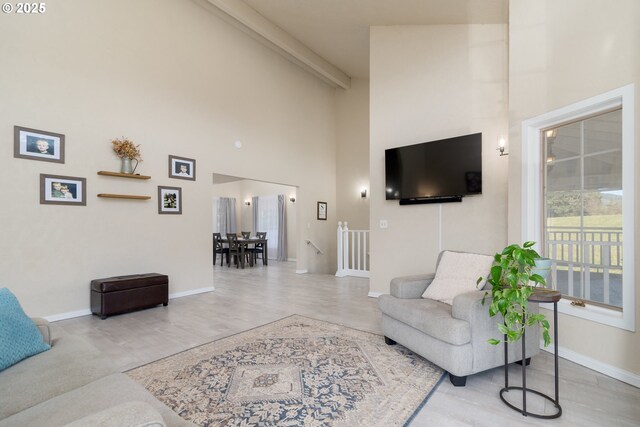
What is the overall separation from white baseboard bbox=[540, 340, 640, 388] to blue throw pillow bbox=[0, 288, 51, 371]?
12.1 ft

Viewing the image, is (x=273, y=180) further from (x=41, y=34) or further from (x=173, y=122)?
(x=41, y=34)

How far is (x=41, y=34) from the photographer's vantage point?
11.9 ft

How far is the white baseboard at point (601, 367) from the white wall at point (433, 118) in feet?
4.93

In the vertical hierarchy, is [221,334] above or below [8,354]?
below

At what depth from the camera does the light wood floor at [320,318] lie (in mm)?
1859

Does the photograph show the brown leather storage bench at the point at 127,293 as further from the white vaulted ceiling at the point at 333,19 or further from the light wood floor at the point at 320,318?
the white vaulted ceiling at the point at 333,19

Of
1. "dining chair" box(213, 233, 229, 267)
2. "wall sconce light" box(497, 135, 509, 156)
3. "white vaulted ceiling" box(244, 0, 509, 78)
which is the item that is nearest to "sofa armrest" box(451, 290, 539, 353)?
"wall sconce light" box(497, 135, 509, 156)

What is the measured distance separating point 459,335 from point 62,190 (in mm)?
4574

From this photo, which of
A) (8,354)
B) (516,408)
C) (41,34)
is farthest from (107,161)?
(516,408)

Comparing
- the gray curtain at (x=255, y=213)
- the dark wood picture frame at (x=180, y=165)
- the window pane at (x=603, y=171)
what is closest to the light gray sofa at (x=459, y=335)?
the window pane at (x=603, y=171)

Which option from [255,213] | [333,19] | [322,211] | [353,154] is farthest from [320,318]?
[255,213]

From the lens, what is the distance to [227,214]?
11.4m

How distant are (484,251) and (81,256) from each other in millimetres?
5171

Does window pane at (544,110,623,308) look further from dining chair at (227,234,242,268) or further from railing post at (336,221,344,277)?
dining chair at (227,234,242,268)
